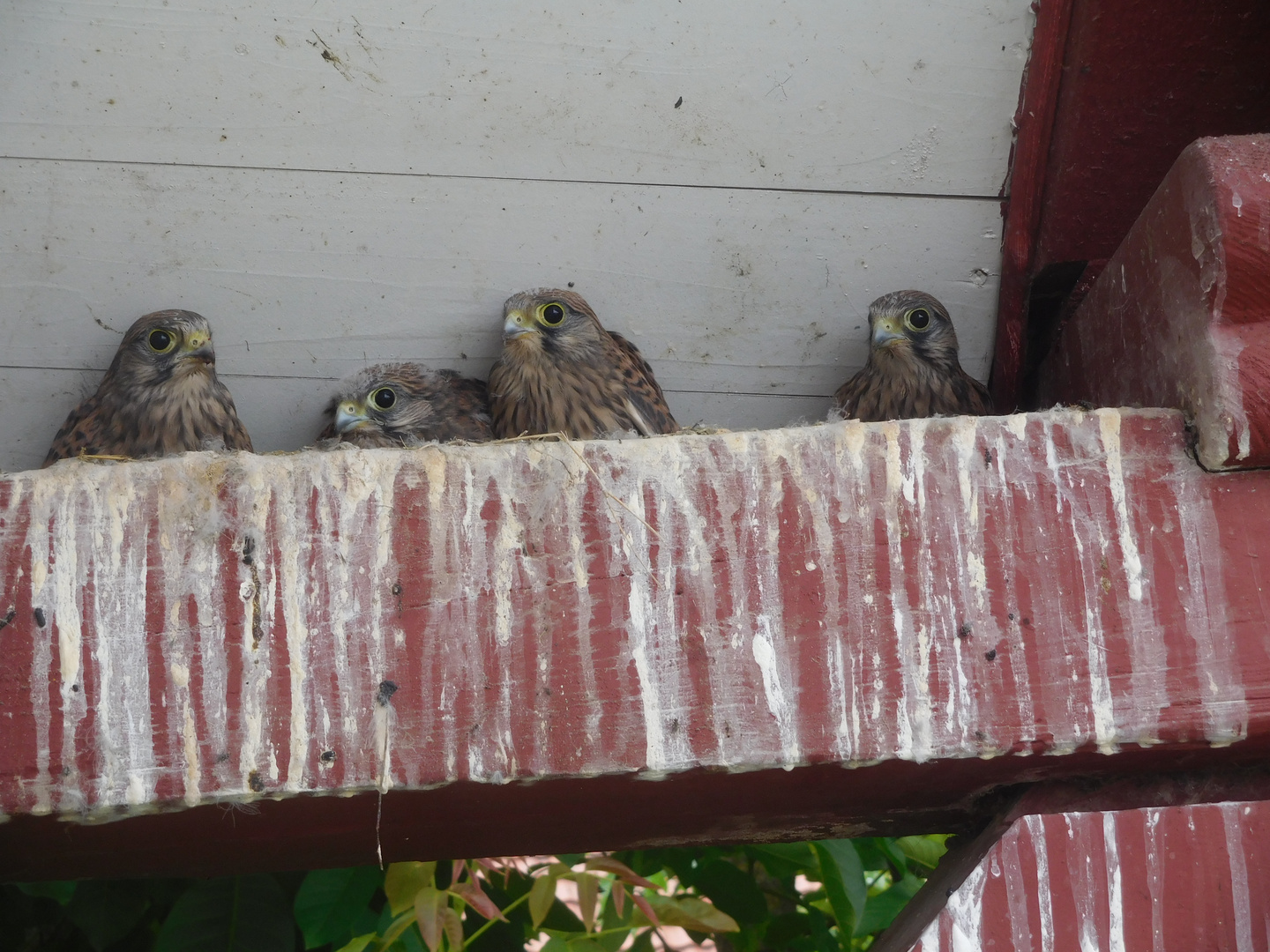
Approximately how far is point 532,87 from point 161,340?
86 cm

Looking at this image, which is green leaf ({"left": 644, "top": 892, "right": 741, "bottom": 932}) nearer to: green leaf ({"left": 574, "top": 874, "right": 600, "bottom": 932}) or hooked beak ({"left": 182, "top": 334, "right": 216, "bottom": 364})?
green leaf ({"left": 574, "top": 874, "right": 600, "bottom": 932})

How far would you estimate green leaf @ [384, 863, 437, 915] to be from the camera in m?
1.99

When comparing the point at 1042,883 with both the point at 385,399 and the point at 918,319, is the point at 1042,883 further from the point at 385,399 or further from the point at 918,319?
the point at 385,399

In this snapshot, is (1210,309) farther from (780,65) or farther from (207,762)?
(207,762)

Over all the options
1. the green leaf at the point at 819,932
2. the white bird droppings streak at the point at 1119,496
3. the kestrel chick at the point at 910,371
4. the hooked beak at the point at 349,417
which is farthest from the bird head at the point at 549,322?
the green leaf at the point at 819,932

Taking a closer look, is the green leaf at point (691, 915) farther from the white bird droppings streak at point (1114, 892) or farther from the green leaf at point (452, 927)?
the white bird droppings streak at point (1114, 892)

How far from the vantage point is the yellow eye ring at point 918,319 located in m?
2.30

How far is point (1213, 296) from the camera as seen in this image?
1.67 meters

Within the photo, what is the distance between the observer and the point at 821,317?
228 cm

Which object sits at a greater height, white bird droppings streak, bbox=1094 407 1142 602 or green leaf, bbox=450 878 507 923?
white bird droppings streak, bbox=1094 407 1142 602

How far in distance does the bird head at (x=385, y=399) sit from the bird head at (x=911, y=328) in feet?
2.98

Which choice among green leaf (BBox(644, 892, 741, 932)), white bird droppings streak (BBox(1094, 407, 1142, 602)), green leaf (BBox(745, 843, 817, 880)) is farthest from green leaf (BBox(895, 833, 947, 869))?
white bird droppings streak (BBox(1094, 407, 1142, 602))

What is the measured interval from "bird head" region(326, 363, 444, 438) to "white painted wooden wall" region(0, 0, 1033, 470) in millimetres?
81

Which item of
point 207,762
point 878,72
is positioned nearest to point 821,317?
point 878,72
